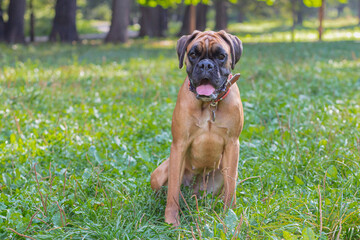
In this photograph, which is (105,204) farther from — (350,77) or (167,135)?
(350,77)

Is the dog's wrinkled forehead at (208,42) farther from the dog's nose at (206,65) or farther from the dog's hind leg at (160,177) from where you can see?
the dog's hind leg at (160,177)

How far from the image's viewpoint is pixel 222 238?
238cm

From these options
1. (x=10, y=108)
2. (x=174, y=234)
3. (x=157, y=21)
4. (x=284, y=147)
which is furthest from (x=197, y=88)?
(x=157, y=21)

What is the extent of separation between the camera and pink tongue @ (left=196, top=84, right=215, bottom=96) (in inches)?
112

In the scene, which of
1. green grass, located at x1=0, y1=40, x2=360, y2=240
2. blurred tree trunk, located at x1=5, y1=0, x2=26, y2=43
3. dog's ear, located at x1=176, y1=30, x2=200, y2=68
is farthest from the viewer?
blurred tree trunk, located at x1=5, y1=0, x2=26, y2=43

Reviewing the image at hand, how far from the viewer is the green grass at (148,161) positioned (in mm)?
2652

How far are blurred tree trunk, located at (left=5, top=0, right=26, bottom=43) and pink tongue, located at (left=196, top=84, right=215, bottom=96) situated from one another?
16.3 meters

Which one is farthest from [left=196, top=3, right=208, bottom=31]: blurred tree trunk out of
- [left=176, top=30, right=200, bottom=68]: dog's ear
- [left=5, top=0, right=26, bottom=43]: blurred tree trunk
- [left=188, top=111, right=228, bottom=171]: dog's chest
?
[left=188, top=111, right=228, bottom=171]: dog's chest

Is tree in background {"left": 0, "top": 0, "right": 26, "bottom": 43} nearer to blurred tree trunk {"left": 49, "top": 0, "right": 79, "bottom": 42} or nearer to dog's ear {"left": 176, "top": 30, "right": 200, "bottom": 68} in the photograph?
blurred tree trunk {"left": 49, "top": 0, "right": 79, "bottom": 42}

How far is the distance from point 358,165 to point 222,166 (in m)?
1.24

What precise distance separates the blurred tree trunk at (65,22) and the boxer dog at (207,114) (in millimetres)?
16961

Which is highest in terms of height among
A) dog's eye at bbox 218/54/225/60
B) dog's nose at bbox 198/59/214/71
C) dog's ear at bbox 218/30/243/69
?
dog's ear at bbox 218/30/243/69

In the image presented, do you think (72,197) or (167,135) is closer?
(72,197)

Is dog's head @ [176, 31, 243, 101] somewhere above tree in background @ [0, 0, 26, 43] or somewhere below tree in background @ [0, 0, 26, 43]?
below
